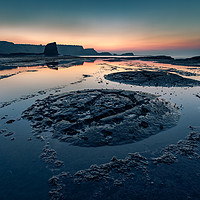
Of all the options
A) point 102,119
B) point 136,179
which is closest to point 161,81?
point 102,119

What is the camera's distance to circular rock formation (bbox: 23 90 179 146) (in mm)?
7934

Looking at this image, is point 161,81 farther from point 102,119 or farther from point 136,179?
point 136,179

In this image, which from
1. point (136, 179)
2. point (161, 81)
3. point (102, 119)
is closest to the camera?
point (136, 179)

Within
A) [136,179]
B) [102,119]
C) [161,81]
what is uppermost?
[161,81]

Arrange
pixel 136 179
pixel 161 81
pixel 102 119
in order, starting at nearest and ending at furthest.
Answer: pixel 136 179, pixel 102 119, pixel 161 81

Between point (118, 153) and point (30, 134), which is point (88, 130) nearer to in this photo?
point (118, 153)

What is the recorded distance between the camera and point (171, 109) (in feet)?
38.9

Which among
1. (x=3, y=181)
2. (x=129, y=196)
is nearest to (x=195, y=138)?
(x=129, y=196)

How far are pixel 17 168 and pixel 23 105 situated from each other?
877cm

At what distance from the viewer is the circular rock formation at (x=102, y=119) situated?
26.0 ft

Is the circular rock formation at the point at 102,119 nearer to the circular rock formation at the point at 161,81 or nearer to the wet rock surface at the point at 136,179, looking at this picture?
the wet rock surface at the point at 136,179

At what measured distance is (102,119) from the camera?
9766mm

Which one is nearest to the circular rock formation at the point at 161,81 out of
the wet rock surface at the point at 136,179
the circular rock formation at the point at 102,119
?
the circular rock formation at the point at 102,119

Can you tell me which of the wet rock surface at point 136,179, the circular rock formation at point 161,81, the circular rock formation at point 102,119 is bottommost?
the wet rock surface at point 136,179
